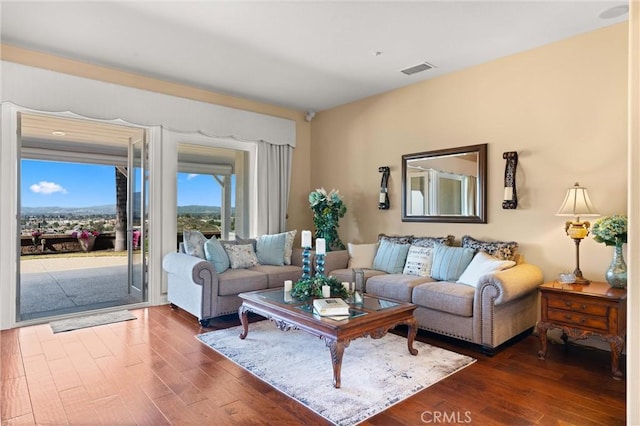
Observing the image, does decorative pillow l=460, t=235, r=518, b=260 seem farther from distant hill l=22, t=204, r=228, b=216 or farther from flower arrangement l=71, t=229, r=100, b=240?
flower arrangement l=71, t=229, r=100, b=240

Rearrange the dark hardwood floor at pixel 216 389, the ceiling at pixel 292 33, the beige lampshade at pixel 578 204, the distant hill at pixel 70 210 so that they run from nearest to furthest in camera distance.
→ the dark hardwood floor at pixel 216 389
the ceiling at pixel 292 33
the beige lampshade at pixel 578 204
the distant hill at pixel 70 210

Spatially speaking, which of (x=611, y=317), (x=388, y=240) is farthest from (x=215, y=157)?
(x=611, y=317)

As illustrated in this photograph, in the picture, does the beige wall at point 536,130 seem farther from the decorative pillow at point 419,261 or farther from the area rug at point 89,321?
the area rug at point 89,321

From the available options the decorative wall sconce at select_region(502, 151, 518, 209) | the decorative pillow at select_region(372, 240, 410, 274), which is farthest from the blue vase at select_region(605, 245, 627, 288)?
the decorative pillow at select_region(372, 240, 410, 274)

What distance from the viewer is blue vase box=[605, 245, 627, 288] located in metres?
3.00

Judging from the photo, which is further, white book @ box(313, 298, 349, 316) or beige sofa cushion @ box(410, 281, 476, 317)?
beige sofa cushion @ box(410, 281, 476, 317)

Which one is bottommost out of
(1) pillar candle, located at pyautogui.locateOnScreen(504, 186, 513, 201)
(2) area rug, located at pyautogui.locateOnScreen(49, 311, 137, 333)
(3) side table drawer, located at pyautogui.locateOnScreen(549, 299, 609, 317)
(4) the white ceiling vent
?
(2) area rug, located at pyautogui.locateOnScreen(49, 311, 137, 333)

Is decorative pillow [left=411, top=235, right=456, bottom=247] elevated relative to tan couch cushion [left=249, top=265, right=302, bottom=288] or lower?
elevated

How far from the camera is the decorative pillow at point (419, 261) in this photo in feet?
13.6

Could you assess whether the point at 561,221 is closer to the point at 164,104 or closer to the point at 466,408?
the point at 466,408

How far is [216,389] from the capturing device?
101 inches

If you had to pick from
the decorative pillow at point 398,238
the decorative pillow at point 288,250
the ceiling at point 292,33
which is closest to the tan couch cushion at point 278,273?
the decorative pillow at point 288,250

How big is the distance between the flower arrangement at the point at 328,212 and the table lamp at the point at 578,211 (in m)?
2.71

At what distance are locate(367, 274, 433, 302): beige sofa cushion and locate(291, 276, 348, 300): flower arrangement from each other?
A: 2.37 ft
